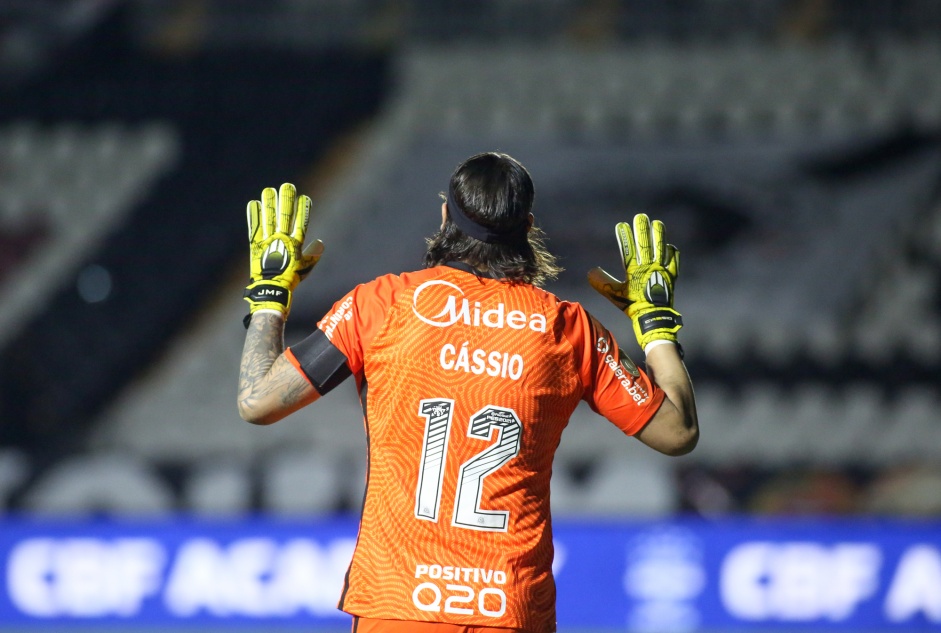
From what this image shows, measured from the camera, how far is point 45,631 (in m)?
7.34

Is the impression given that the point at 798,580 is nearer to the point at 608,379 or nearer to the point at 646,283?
the point at 646,283

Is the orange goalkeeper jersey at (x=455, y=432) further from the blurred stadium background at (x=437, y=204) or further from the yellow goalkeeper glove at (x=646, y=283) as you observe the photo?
the blurred stadium background at (x=437, y=204)

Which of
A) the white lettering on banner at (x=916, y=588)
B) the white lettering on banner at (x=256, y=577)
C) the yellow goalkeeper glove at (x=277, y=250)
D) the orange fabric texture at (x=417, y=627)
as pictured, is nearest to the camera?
the orange fabric texture at (x=417, y=627)

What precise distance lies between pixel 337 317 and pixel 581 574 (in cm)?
525

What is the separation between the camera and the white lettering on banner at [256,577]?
24.2 ft

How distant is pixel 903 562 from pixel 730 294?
13.3ft

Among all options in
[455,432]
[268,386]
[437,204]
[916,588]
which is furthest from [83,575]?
[455,432]

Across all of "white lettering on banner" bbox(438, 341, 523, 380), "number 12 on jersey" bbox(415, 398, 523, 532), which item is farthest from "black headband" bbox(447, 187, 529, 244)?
"number 12 on jersey" bbox(415, 398, 523, 532)

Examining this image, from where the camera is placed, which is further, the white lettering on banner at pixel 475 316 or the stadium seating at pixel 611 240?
the stadium seating at pixel 611 240

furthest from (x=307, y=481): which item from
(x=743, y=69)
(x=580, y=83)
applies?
(x=743, y=69)

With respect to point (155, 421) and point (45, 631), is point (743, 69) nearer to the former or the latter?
point (155, 421)

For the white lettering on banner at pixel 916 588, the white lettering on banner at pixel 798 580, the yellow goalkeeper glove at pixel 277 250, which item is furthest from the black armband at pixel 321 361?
the white lettering on banner at pixel 916 588

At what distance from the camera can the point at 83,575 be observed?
757 cm

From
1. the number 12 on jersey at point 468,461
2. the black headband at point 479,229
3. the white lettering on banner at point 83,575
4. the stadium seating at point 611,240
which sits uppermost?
the stadium seating at point 611,240
